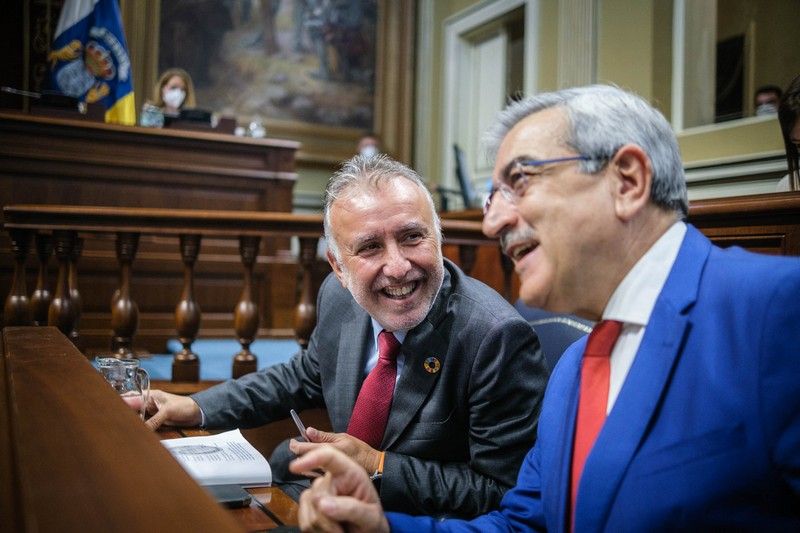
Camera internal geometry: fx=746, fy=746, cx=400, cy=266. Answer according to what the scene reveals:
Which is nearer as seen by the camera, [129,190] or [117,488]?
[117,488]

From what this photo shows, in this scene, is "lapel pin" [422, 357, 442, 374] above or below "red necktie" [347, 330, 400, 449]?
above

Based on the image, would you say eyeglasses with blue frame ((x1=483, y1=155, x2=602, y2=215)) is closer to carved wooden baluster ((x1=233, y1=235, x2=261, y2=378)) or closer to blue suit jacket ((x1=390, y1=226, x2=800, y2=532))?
blue suit jacket ((x1=390, y1=226, x2=800, y2=532))

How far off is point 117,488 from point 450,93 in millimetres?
8095

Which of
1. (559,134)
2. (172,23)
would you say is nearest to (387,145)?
(172,23)

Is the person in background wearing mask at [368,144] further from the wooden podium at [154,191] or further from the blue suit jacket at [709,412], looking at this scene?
the blue suit jacket at [709,412]

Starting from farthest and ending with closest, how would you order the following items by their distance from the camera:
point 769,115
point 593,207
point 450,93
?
1. point 450,93
2. point 769,115
3. point 593,207

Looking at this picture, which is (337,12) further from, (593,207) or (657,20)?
(593,207)

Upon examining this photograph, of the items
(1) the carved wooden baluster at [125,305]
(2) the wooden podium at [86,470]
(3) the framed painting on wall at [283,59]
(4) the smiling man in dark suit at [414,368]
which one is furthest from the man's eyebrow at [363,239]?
(3) the framed painting on wall at [283,59]

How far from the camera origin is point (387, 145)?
874 cm

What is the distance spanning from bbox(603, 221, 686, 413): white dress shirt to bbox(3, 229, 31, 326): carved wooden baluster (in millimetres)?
2710

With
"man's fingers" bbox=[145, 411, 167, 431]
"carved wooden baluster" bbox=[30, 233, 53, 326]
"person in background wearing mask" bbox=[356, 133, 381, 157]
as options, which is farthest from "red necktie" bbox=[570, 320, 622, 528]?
"person in background wearing mask" bbox=[356, 133, 381, 157]

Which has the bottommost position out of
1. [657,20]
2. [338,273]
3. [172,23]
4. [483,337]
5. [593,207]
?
[483,337]

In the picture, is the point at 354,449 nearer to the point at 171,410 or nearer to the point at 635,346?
the point at 171,410

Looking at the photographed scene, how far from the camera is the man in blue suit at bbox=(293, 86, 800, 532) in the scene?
967 mm
